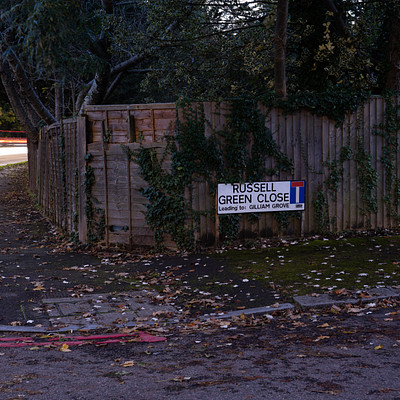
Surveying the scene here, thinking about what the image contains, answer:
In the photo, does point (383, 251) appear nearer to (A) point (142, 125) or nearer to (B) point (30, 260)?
(A) point (142, 125)

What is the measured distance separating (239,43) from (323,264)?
27.4 feet

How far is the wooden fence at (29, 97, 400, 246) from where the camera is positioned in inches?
430

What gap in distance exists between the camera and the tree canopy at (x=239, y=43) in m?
12.9

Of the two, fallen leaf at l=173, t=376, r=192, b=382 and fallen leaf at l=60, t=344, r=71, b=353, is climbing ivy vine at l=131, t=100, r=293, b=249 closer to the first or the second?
fallen leaf at l=60, t=344, r=71, b=353

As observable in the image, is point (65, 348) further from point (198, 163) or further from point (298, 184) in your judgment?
point (298, 184)

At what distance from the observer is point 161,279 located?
9.28 meters

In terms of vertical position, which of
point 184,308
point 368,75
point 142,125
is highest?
point 368,75

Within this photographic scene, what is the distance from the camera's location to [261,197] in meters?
11.1

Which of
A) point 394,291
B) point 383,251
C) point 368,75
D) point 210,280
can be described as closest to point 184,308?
point 210,280

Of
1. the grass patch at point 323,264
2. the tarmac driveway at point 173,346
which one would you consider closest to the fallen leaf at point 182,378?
the tarmac driveway at point 173,346

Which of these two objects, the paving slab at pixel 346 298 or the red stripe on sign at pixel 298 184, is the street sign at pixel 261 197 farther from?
the paving slab at pixel 346 298

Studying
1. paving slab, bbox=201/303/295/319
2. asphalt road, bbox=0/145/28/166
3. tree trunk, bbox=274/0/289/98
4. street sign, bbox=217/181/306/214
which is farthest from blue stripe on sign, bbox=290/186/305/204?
asphalt road, bbox=0/145/28/166

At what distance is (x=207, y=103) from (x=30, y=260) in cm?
483

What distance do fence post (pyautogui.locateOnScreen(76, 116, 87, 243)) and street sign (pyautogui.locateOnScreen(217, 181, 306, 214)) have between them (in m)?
3.15
